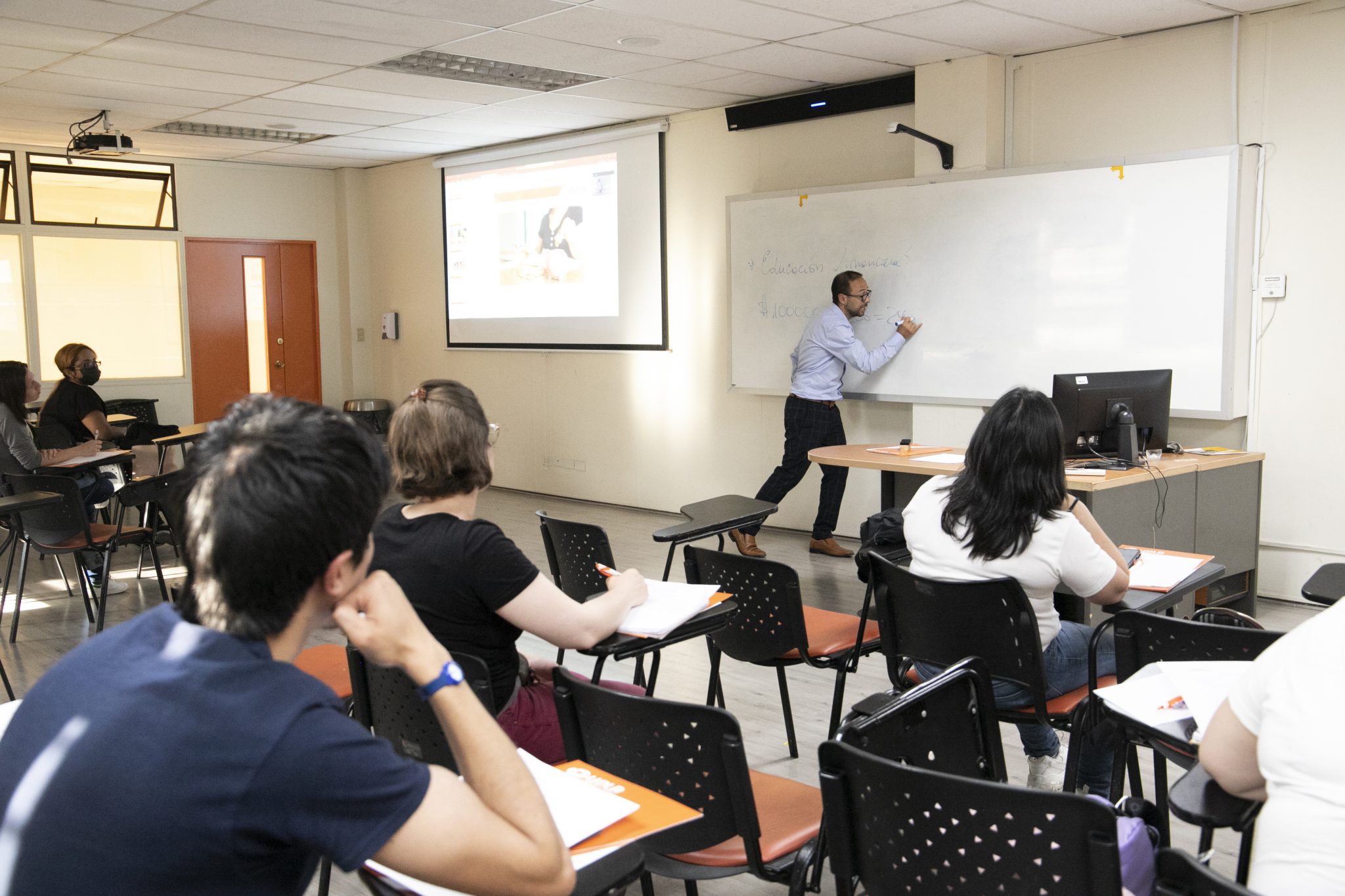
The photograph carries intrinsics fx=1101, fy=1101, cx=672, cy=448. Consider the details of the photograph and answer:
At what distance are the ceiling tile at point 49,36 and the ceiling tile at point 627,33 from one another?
6.49ft

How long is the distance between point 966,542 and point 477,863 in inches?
69.7

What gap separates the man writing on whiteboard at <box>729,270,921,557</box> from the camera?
6098 millimetres

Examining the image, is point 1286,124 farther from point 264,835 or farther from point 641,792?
point 264,835

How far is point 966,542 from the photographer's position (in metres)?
2.58

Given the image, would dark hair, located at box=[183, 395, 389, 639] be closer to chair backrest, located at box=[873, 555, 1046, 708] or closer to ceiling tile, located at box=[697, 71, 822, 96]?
chair backrest, located at box=[873, 555, 1046, 708]

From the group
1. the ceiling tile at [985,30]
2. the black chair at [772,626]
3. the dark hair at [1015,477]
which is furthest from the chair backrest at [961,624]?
the ceiling tile at [985,30]

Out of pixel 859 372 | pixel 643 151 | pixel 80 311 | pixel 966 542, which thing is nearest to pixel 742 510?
pixel 966 542

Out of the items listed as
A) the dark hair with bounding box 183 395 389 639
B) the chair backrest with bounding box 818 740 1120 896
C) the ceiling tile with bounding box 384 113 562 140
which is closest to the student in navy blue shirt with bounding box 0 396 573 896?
the dark hair with bounding box 183 395 389 639

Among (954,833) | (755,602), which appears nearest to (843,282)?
(755,602)

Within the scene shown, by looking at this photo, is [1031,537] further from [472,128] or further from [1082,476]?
[472,128]

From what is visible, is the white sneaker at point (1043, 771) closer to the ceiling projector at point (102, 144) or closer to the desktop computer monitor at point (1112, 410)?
the desktop computer monitor at point (1112, 410)

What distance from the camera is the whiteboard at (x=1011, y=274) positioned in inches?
197

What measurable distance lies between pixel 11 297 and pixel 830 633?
774 cm

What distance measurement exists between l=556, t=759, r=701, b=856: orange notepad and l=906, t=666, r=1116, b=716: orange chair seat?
1.36m
